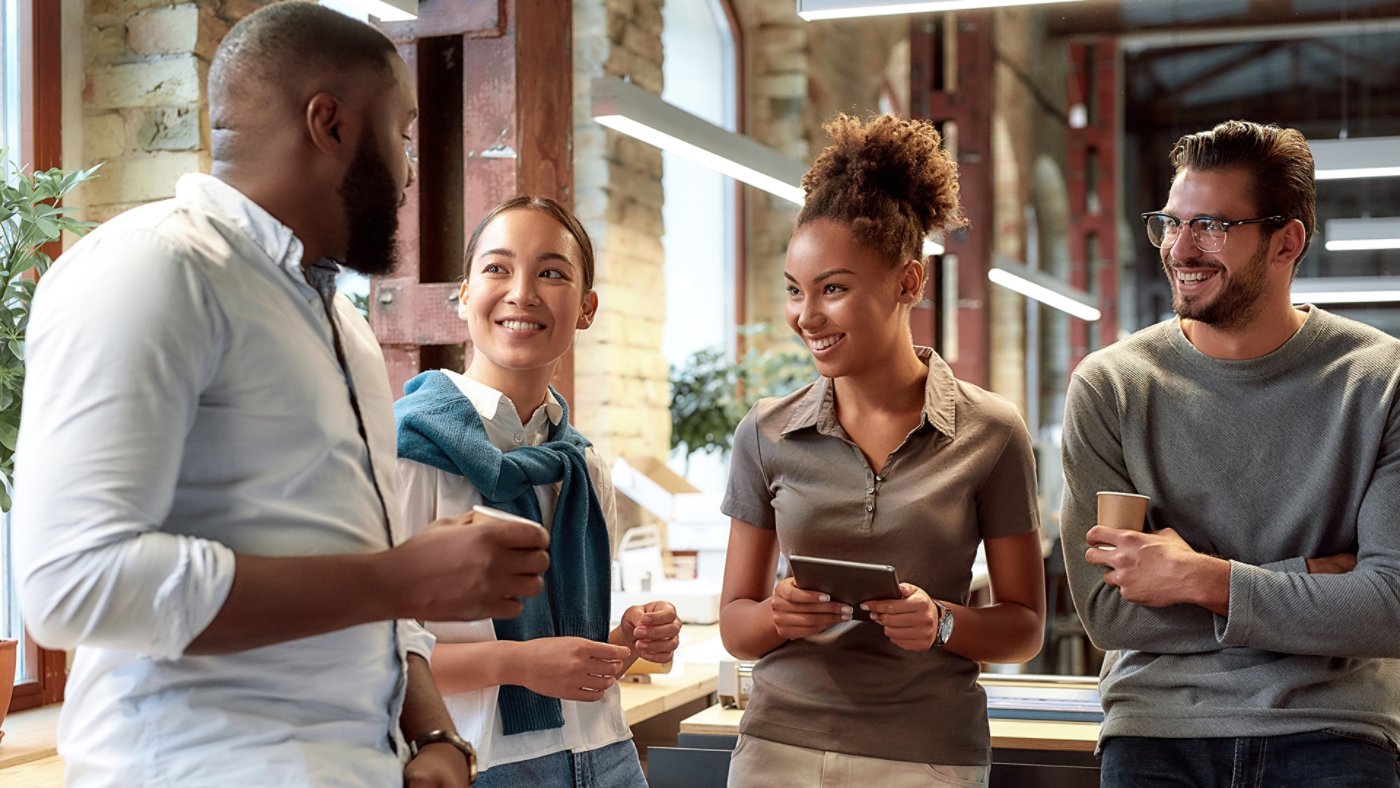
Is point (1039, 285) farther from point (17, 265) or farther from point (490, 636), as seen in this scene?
point (490, 636)

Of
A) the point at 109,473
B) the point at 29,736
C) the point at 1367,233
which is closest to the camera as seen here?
the point at 109,473

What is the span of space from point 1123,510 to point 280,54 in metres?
1.19

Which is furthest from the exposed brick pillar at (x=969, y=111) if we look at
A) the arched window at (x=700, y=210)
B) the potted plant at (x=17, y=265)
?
the potted plant at (x=17, y=265)

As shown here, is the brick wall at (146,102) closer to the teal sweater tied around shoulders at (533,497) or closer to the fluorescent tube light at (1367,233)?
the teal sweater tied around shoulders at (533,497)

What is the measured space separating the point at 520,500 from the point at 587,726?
324mm

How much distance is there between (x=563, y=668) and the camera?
1.79 m

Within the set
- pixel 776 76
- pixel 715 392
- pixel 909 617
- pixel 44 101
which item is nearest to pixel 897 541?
pixel 909 617

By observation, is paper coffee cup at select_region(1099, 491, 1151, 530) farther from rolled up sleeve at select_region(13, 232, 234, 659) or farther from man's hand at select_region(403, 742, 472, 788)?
rolled up sleeve at select_region(13, 232, 234, 659)

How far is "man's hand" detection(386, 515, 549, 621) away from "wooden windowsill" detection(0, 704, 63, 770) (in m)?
A: 1.67

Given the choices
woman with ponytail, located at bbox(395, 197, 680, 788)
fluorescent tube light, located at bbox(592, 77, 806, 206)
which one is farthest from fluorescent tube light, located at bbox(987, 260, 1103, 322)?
woman with ponytail, located at bbox(395, 197, 680, 788)

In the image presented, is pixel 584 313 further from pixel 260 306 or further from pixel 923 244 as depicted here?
pixel 260 306

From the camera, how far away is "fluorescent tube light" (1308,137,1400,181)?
506cm

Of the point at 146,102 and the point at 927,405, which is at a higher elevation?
the point at 146,102

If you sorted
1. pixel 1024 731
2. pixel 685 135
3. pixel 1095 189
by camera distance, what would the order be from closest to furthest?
pixel 1024 731 < pixel 685 135 < pixel 1095 189
